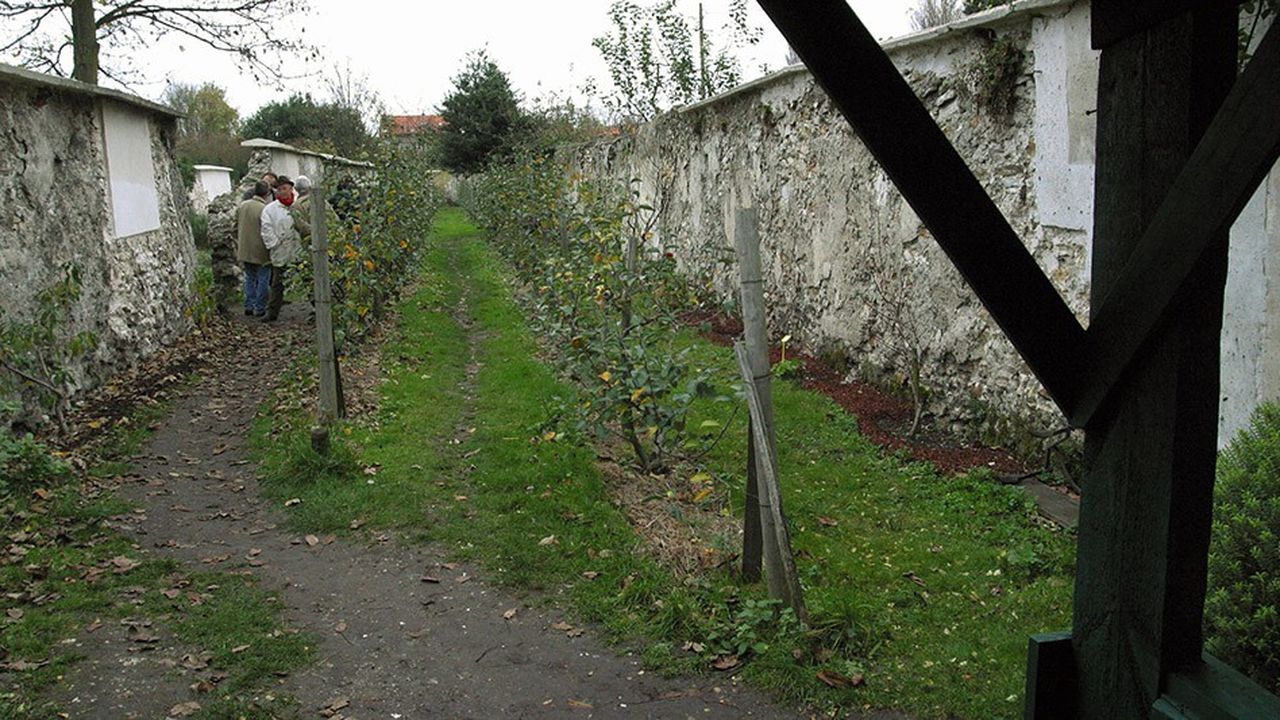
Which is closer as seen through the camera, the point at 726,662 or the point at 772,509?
the point at 726,662

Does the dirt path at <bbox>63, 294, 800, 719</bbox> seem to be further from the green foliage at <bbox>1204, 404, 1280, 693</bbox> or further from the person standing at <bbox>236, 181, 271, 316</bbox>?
the person standing at <bbox>236, 181, 271, 316</bbox>

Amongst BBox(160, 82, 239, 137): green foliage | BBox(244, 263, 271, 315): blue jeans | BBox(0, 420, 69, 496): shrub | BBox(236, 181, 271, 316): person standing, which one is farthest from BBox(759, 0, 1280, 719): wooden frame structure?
BBox(160, 82, 239, 137): green foliage

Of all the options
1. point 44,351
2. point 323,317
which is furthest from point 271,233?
point 323,317

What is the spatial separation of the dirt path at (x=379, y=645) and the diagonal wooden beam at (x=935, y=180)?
228 centimetres

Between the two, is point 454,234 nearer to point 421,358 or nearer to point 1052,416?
point 421,358

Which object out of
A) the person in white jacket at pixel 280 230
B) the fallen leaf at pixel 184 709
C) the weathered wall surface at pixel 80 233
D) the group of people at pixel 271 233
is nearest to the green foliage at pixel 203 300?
the weathered wall surface at pixel 80 233

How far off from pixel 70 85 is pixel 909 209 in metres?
7.14

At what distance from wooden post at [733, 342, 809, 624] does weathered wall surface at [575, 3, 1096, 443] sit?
2493 millimetres

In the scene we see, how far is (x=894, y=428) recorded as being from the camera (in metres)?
7.68

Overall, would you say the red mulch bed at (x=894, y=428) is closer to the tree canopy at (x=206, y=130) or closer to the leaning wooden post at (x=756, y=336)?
the leaning wooden post at (x=756, y=336)

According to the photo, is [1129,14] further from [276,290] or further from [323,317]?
[276,290]

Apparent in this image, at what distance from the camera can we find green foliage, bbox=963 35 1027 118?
22.0 feet

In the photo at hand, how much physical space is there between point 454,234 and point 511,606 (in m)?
23.4

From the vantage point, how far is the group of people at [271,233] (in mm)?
12102
